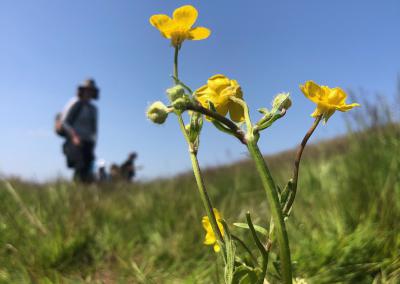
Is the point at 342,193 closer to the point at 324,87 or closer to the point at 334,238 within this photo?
the point at 334,238

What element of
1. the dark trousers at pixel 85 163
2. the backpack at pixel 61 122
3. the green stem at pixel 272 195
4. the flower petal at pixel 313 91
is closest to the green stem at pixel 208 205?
the green stem at pixel 272 195

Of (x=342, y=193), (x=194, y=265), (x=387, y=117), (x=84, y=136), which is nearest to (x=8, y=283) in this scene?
(x=194, y=265)

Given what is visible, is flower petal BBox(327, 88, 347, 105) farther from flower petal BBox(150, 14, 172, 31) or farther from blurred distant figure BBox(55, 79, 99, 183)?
blurred distant figure BBox(55, 79, 99, 183)

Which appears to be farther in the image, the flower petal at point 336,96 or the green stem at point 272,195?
the flower petal at point 336,96

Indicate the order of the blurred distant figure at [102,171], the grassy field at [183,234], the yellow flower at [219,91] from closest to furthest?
the yellow flower at [219,91]
the grassy field at [183,234]
the blurred distant figure at [102,171]

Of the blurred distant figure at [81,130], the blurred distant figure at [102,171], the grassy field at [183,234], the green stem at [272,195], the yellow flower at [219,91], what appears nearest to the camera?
the green stem at [272,195]

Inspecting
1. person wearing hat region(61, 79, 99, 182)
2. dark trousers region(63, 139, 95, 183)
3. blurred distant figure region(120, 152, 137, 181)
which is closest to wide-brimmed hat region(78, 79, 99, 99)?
person wearing hat region(61, 79, 99, 182)

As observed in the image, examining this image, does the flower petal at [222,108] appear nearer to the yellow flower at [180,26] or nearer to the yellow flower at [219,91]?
the yellow flower at [219,91]
